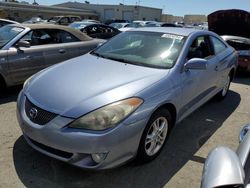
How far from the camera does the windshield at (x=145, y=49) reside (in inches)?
148

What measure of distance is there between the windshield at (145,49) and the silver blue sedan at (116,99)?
13 mm

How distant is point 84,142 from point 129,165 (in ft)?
2.74

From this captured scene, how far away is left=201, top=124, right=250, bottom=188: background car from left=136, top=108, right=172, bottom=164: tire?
1.12 metres

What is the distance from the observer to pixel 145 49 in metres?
4.04

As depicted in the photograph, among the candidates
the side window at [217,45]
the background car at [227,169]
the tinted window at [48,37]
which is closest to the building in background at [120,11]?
the tinted window at [48,37]

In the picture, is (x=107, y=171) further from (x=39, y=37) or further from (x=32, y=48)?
(x=39, y=37)

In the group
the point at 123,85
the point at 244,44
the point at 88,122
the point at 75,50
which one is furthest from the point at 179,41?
the point at 244,44

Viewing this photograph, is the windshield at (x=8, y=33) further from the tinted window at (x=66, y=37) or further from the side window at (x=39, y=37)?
the tinted window at (x=66, y=37)

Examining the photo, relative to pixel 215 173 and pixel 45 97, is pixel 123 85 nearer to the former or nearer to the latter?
pixel 45 97

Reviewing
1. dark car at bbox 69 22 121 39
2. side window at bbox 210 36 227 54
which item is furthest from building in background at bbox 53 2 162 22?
side window at bbox 210 36 227 54

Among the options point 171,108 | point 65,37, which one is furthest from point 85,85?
point 65,37

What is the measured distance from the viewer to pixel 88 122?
2676 millimetres

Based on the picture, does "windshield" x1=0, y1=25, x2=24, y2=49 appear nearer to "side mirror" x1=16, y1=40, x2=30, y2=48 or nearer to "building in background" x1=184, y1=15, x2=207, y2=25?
"side mirror" x1=16, y1=40, x2=30, y2=48

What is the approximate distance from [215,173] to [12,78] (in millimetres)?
4519
